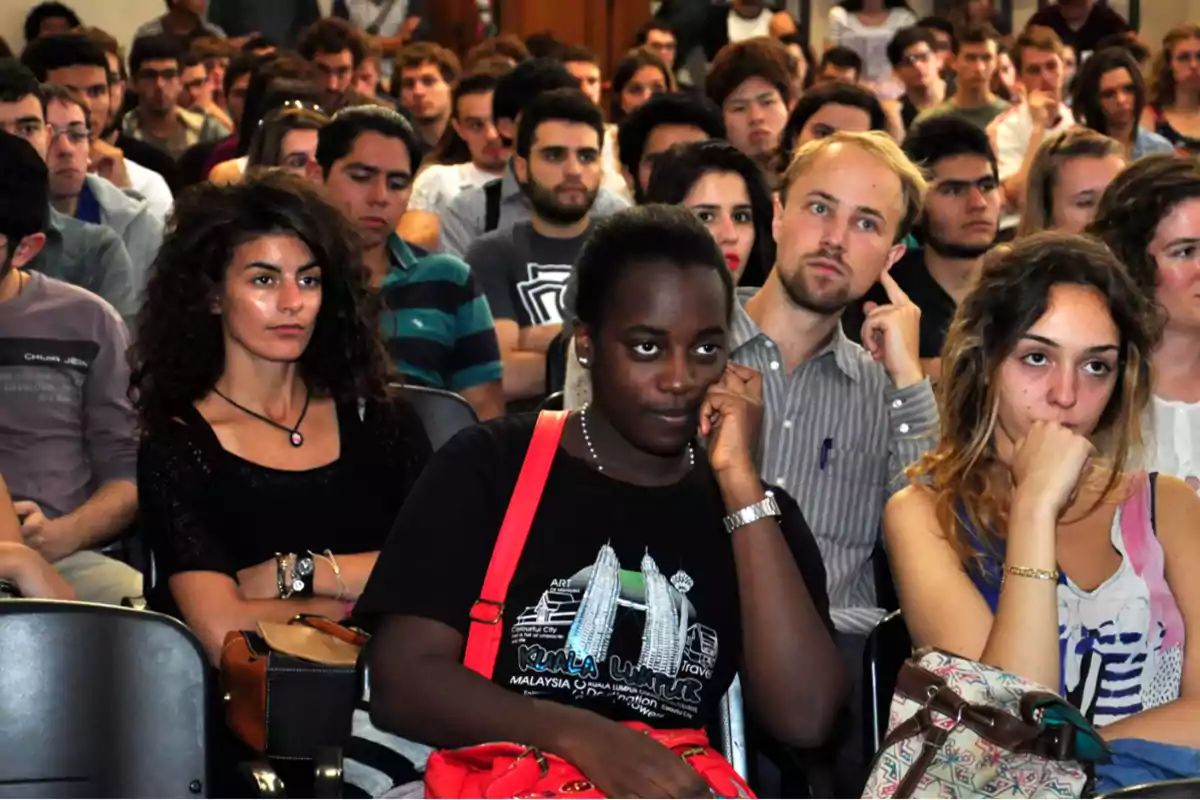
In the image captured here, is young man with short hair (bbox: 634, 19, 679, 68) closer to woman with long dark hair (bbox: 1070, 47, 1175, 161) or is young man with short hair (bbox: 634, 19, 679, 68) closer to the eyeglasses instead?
woman with long dark hair (bbox: 1070, 47, 1175, 161)

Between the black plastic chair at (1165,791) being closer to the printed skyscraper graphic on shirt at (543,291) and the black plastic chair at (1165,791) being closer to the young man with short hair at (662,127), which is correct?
the printed skyscraper graphic on shirt at (543,291)

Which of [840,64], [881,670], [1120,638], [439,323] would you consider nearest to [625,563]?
[881,670]

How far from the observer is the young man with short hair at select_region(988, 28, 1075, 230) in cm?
671

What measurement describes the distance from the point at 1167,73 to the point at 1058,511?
18.8 ft

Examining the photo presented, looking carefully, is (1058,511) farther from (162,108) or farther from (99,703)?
(162,108)

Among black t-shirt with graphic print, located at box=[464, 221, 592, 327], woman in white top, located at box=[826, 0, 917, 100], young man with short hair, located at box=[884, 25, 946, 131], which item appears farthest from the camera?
woman in white top, located at box=[826, 0, 917, 100]

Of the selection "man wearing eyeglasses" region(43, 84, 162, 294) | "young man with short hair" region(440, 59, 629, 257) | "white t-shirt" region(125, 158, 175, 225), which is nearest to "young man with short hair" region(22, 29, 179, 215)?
"white t-shirt" region(125, 158, 175, 225)

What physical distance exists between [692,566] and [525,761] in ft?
1.18

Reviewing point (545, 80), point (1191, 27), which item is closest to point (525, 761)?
point (545, 80)

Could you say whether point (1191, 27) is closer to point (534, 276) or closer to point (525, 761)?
point (534, 276)

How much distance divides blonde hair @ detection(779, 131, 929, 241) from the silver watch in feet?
3.85

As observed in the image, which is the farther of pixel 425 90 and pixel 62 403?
pixel 425 90

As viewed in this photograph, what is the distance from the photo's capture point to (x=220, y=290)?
3012 mm

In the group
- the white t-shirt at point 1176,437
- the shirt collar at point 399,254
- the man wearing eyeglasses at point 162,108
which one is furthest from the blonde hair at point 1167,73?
the white t-shirt at point 1176,437
